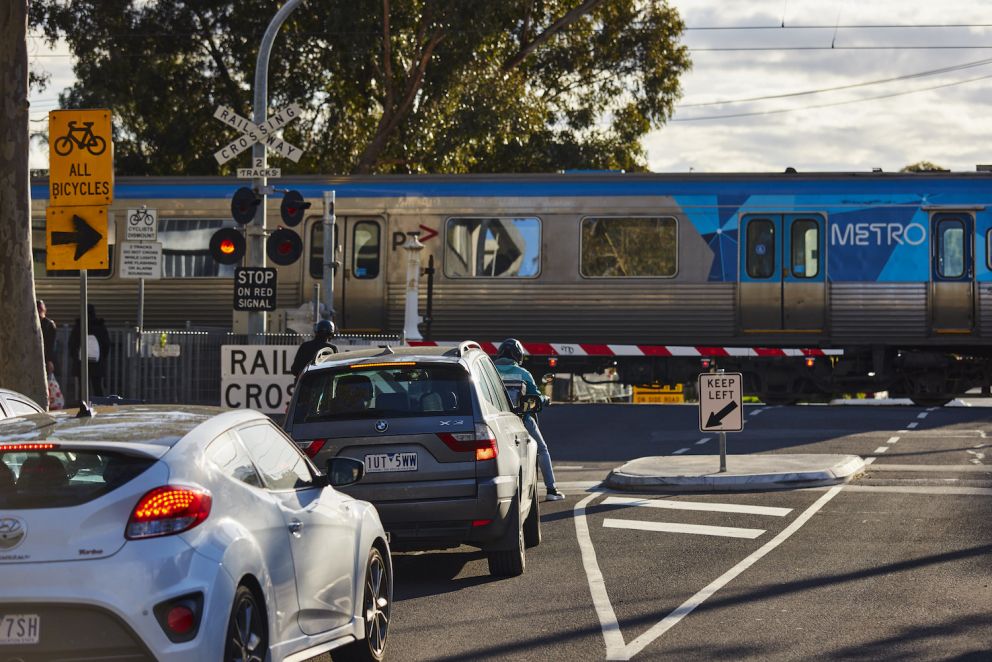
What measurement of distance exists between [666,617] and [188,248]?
1982 cm

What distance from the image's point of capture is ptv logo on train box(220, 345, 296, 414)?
1786cm

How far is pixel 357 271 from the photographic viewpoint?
27812 mm

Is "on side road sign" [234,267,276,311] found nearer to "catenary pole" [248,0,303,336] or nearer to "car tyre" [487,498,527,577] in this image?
"catenary pole" [248,0,303,336]

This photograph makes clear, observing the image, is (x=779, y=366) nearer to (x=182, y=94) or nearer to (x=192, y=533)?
(x=182, y=94)

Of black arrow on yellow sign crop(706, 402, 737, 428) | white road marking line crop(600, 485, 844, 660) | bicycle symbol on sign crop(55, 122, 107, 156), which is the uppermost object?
bicycle symbol on sign crop(55, 122, 107, 156)

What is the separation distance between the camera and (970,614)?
32.1 feet

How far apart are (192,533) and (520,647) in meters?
3.05

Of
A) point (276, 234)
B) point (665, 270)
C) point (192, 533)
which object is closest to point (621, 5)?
point (665, 270)

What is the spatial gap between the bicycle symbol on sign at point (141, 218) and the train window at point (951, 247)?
41.4 feet

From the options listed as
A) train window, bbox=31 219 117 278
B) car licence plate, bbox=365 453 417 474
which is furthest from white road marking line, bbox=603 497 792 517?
train window, bbox=31 219 117 278

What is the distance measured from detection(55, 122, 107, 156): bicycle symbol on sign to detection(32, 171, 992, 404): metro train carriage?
1288cm

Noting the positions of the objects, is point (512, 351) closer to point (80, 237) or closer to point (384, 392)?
point (80, 237)

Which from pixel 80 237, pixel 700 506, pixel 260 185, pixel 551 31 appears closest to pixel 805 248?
pixel 260 185

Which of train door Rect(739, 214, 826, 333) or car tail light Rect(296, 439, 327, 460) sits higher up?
train door Rect(739, 214, 826, 333)
